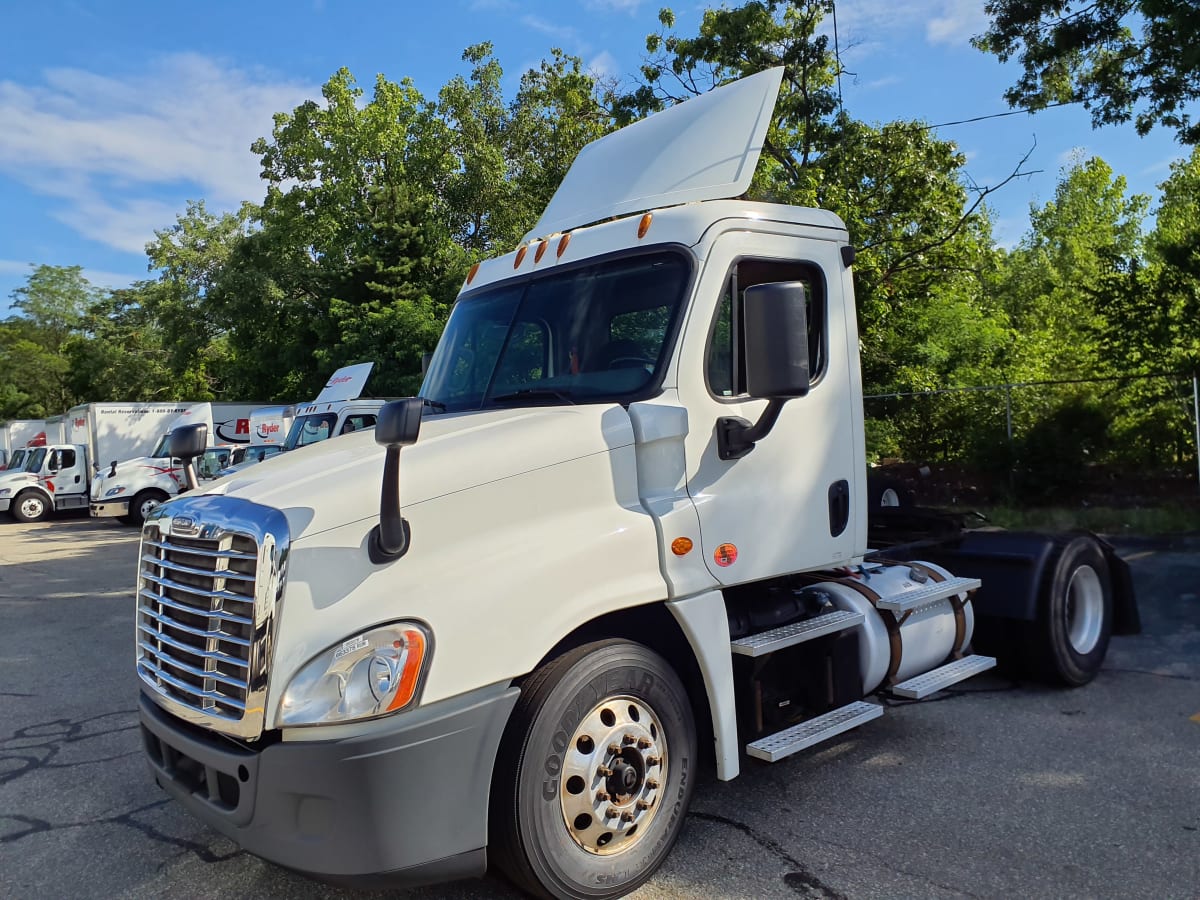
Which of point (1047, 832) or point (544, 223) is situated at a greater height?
point (544, 223)

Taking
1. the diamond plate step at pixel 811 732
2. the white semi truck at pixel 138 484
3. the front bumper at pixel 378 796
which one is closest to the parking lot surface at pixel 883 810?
the front bumper at pixel 378 796

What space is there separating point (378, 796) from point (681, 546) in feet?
4.70

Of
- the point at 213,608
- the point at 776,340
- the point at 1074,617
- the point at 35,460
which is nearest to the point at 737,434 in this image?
the point at 776,340

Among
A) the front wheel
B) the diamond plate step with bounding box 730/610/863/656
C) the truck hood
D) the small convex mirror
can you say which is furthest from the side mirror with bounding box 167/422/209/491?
the diamond plate step with bounding box 730/610/863/656

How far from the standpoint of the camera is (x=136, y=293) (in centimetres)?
4872

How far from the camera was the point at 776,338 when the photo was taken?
3281 millimetres

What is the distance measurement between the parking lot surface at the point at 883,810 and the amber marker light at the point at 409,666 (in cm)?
30

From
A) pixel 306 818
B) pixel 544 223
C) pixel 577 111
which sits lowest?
pixel 306 818

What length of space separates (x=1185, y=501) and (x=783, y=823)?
1206cm

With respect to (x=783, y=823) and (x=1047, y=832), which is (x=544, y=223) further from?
(x=1047, y=832)

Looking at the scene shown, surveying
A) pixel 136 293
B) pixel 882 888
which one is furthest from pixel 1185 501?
pixel 136 293

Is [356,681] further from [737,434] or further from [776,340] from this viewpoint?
[776,340]

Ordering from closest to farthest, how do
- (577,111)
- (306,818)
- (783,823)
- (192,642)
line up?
1. (306,818)
2. (192,642)
3. (783,823)
4. (577,111)

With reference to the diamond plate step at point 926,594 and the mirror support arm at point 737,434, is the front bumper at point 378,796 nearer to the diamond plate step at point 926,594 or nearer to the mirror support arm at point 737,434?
the mirror support arm at point 737,434
